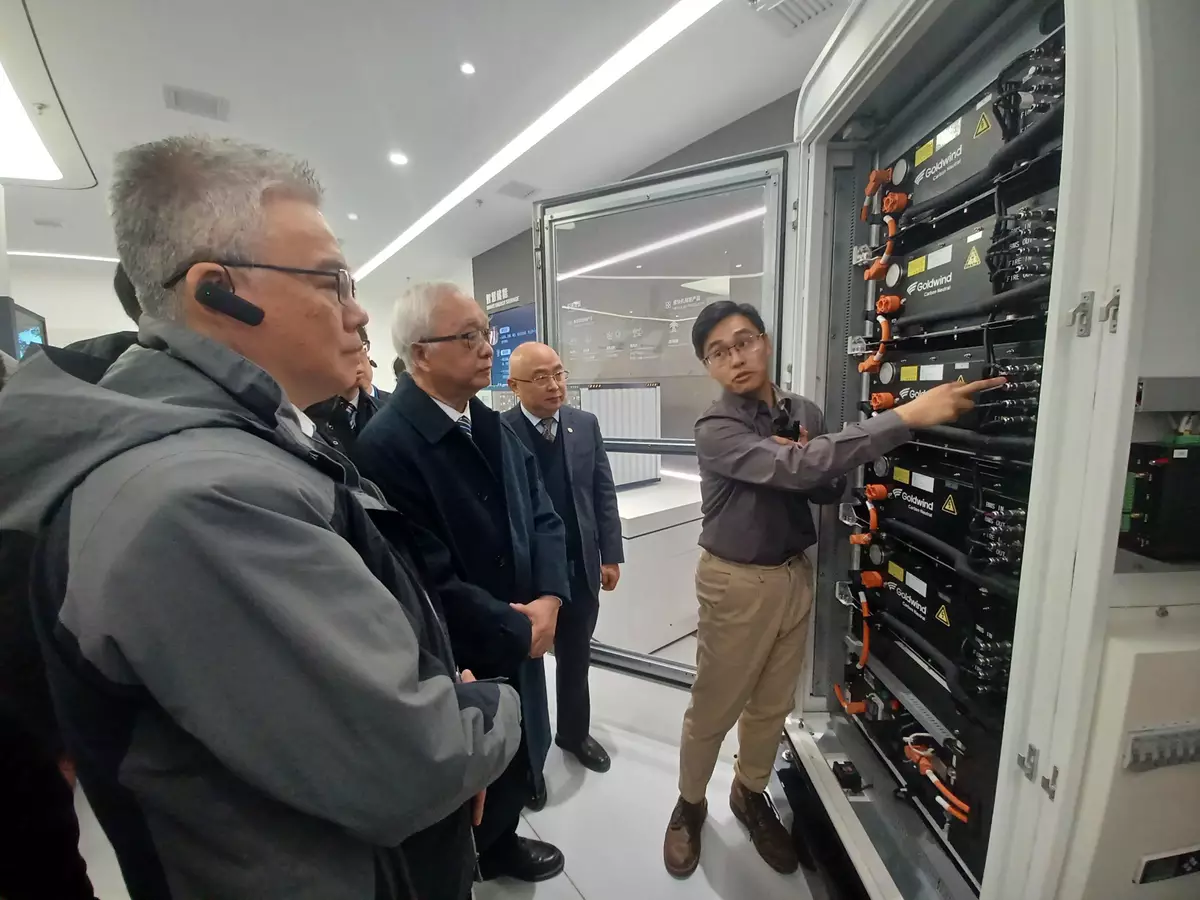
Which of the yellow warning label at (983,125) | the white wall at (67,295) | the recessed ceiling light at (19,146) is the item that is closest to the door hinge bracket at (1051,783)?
the yellow warning label at (983,125)

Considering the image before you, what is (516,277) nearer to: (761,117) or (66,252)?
(761,117)

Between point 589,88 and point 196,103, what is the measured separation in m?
2.19

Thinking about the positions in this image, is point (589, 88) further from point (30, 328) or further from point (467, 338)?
point (30, 328)

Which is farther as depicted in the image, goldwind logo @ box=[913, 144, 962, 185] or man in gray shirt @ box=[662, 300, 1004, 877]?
man in gray shirt @ box=[662, 300, 1004, 877]

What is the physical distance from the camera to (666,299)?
110 inches

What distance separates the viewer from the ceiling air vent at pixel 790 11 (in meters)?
1.91

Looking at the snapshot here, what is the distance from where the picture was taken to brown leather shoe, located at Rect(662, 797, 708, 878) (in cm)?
139

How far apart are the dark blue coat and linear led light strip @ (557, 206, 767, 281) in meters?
1.31

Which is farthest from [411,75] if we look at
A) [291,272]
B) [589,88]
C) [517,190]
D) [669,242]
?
[291,272]

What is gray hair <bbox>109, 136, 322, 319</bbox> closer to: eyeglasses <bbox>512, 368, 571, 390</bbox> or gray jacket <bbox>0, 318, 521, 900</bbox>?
gray jacket <bbox>0, 318, 521, 900</bbox>

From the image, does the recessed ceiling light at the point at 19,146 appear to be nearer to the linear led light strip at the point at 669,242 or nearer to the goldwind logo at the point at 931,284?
the linear led light strip at the point at 669,242

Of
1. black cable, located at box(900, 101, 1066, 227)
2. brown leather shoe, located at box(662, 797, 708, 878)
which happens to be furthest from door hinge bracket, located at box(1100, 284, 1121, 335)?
brown leather shoe, located at box(662, 797, 708, 878)

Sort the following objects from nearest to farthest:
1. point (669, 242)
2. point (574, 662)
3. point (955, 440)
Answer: point (955, 440)
point (574, 662)
point (669, 242)

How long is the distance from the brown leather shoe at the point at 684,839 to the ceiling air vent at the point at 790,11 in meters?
2.94
